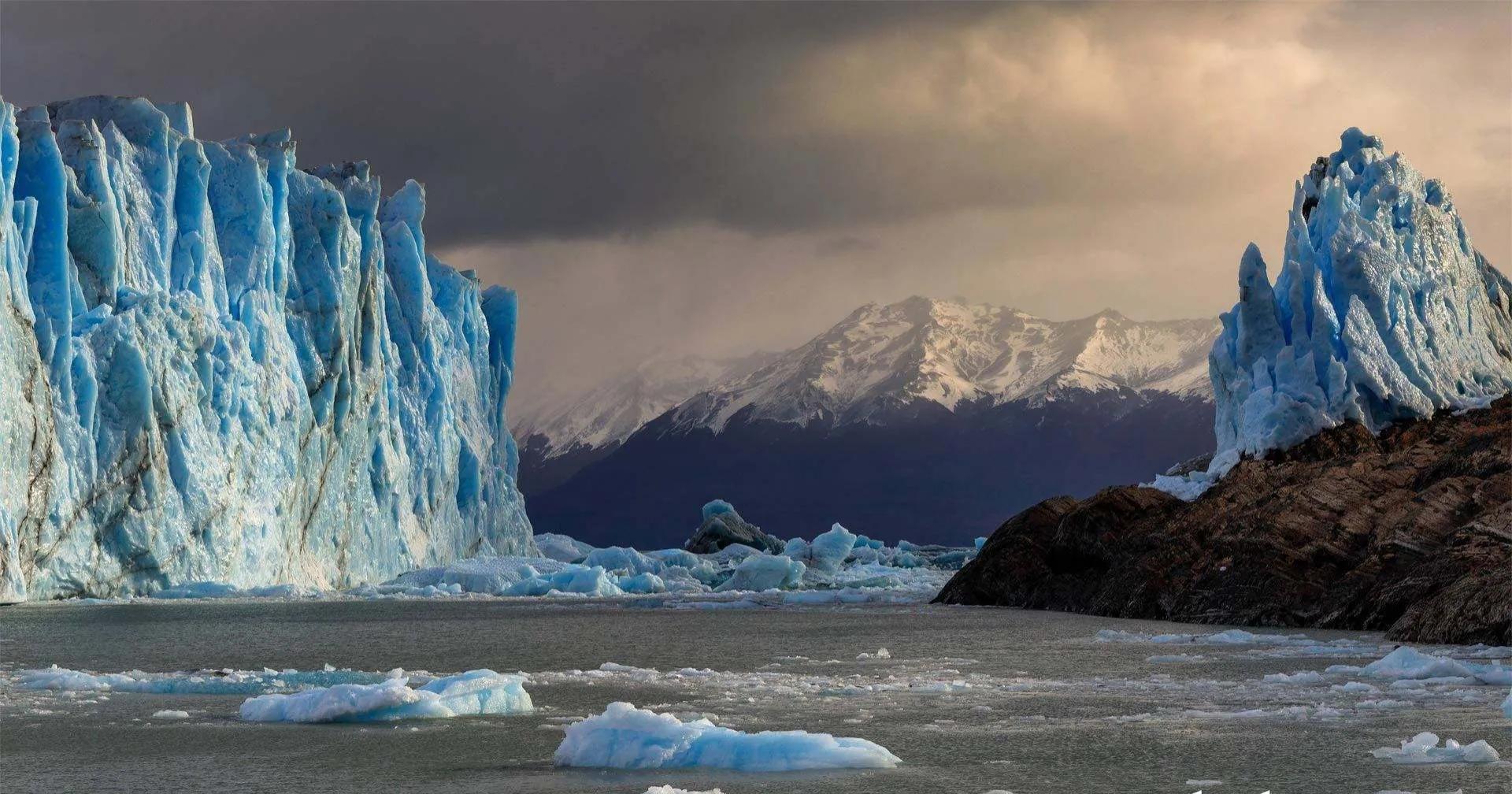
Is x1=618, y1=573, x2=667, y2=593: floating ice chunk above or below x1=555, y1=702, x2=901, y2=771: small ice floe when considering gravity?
above

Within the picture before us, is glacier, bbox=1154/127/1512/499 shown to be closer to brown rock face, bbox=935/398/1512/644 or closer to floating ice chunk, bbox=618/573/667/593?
brown rock face, bbox=935/398/1512/644

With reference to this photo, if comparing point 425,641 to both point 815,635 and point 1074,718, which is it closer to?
point 815,635

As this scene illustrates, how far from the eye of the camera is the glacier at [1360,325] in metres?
40.1

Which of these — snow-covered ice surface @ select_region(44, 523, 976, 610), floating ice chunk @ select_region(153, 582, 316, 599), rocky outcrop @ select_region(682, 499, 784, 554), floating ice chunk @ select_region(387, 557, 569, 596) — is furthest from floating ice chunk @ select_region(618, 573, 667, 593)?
rocky outcrop @ select_region(682, 499, 784, 554)

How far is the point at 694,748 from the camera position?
42.7ft

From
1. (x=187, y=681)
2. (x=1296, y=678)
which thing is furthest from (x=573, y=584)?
(x=1296, y=678)

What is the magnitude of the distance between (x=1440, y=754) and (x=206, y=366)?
132 ft

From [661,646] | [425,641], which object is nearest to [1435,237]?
[661,646]

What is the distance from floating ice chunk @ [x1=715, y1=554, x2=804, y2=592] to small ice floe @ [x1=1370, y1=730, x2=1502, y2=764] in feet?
152

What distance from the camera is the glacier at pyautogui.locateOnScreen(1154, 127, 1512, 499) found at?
40.1 m

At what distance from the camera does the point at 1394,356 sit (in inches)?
1609

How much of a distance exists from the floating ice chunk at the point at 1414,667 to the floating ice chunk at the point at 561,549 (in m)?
63.3

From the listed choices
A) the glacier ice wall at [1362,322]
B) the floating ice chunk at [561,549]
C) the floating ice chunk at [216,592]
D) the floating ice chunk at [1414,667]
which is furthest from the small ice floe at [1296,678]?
the floating ice chunk at [561,549]

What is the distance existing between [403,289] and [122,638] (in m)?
36.4
